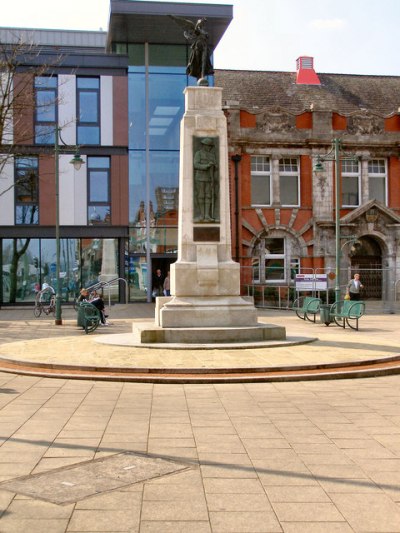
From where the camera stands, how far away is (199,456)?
22.5 feet

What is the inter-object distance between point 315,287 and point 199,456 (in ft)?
78.4

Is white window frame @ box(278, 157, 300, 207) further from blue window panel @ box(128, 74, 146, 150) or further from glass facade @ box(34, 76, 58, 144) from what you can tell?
glass facade @ box(34, 76, 58, 144)

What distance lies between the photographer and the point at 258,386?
1131 centimetres

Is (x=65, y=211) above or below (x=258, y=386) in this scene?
above

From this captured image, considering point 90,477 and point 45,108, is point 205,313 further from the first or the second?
point 45,108

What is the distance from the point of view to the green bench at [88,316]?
20.5m

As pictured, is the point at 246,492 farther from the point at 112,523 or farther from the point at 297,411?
the point at 297,411

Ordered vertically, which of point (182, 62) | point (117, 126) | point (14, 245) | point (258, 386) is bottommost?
point (258, 386)

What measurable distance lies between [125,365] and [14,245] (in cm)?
2529

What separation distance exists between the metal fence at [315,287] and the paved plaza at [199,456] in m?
19.9

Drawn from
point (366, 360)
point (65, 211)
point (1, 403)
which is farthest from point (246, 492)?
point (65, 211)

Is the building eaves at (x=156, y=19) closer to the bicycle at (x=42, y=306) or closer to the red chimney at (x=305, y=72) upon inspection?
the red chimney at (x=305, y=72)

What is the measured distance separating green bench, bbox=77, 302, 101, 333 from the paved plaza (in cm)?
811

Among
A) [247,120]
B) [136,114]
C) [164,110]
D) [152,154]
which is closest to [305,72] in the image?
[247,120]
